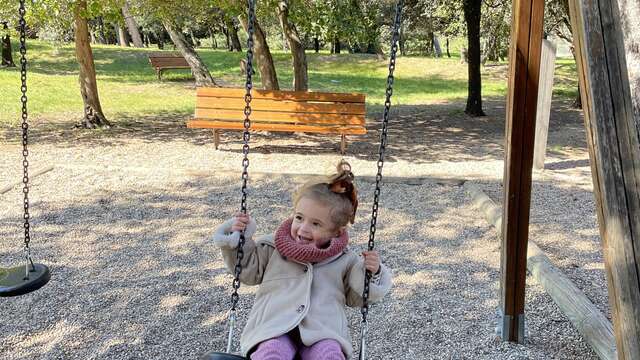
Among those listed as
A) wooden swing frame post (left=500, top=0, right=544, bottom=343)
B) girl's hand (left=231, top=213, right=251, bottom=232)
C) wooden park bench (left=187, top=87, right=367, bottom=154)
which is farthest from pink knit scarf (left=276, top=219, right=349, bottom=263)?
wooden park bench (left=187, top=87, right=367, bottom=154)

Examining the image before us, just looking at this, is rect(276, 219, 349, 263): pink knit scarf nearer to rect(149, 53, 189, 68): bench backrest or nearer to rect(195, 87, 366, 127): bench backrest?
rect(195, 87, 366, 127): bench backrest

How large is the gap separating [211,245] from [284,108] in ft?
13.6

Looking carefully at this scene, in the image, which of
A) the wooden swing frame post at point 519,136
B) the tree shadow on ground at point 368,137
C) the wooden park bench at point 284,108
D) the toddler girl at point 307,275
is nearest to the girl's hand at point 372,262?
the toddler girl at point 307,275

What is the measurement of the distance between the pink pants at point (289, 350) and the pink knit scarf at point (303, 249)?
286 millimetres

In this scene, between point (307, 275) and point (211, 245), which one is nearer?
point (307, 275)

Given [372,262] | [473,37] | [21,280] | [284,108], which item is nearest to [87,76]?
[284,108]

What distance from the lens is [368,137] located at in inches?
405

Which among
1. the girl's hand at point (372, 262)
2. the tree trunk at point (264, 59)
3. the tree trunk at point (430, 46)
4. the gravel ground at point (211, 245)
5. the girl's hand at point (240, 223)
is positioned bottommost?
the gravel ground at point (211, 245)

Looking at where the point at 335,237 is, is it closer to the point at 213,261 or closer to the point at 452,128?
the point at 213,261

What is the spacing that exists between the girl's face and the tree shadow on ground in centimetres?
622

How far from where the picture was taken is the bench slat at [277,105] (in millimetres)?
8656

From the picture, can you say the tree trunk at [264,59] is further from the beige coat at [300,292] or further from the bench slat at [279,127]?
the beige coat at [300,292]

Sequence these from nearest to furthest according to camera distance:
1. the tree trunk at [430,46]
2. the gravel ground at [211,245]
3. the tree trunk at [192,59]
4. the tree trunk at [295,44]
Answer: the gravel ground at [211,245], the tree trunk at [295,44], the tree trunk at [192,59], the tree trunk at [430,46]

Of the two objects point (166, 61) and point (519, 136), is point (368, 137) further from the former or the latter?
point (166, 61)
